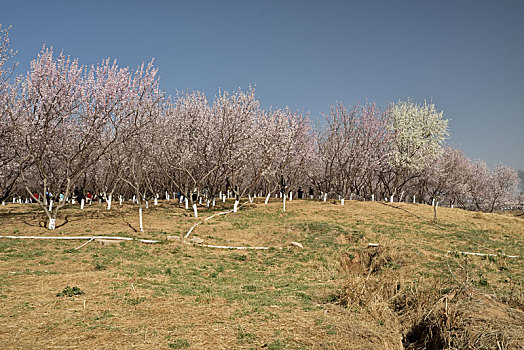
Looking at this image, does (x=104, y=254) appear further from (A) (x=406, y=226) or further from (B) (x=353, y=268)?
(A) (x=406, y=226)

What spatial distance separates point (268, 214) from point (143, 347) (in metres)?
25.4

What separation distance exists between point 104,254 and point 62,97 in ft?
44.4

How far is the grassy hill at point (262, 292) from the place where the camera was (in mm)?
7902

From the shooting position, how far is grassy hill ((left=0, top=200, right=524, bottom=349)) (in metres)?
7.90

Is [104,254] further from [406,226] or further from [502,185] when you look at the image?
[502,185]

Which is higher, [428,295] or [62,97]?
[62,97]

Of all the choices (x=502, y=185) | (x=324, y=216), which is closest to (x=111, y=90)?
(x=324, y=216)

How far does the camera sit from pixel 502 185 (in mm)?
69438

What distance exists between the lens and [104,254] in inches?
648

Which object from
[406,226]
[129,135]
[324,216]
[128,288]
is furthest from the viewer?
[324,216]

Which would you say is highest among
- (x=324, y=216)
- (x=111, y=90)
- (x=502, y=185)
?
(x=111, y=90)

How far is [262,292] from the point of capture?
39.8 feet

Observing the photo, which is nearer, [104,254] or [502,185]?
[104,254]

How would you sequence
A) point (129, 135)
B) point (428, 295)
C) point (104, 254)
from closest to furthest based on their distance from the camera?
1. point (428, 295)
2. point (104, 254)
3. point (129, 135)
